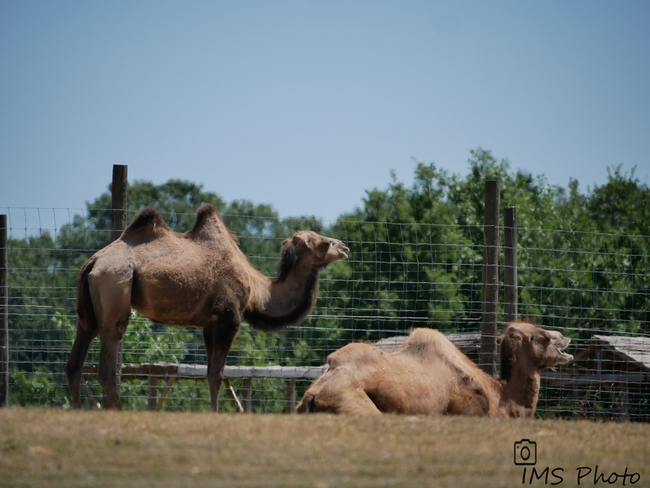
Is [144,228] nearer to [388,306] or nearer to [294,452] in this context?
[294,452]

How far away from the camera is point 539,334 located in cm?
821

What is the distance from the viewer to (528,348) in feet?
26.6

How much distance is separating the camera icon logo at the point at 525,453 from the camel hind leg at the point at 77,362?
13.5 ft

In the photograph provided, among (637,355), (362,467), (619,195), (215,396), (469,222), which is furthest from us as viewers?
(619,195)

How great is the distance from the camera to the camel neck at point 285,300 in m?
8.72

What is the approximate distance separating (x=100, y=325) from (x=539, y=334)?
443 centimetres

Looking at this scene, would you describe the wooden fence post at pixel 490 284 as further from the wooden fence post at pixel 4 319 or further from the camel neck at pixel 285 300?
the wooden fence post at pixel 4 319

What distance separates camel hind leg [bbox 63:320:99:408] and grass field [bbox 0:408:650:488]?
60.1 inches

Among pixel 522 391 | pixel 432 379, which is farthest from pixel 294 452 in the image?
pixel 522 391

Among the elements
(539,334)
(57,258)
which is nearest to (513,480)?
(539,334)

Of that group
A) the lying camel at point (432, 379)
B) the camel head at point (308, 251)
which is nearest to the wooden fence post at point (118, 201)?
the camel head at point (308, 251)

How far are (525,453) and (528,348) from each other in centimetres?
355

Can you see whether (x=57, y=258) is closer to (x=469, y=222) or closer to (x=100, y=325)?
(x=469, y=222)

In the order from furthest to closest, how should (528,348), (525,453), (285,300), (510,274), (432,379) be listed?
(510,274)
(285,300)
(528,348)
(432,379)
(525,453)
